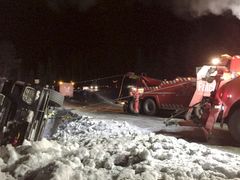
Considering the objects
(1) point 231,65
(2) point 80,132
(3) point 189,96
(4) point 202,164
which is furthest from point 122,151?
(3) point 189,96

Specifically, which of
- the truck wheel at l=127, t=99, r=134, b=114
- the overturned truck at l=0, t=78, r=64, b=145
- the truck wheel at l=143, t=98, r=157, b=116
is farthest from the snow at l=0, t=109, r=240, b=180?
the truck wheel at l=127, t=99, r=134, b=114

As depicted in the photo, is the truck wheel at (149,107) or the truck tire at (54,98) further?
the truck wheel at (149,107)

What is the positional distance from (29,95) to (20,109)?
28cm

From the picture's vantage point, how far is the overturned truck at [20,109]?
6.99 metres

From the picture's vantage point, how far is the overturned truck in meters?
6.99

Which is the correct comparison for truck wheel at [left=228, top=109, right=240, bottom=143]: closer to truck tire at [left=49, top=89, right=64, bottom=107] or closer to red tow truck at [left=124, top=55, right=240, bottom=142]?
red tow truck at [left=124, top=55, right=240, bottom=142]

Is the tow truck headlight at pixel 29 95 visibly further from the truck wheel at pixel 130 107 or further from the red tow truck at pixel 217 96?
the truck wheel at pixel 130 107

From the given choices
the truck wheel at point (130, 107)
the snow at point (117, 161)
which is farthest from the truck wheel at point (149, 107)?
the snow at point (117, 161)

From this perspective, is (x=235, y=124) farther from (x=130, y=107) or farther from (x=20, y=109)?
(x=130, y=107)

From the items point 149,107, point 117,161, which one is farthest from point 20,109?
point 149,107

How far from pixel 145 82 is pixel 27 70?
5765 centimetres

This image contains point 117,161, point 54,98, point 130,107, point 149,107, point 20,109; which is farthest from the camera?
point 130,107

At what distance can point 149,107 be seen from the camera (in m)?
18.7

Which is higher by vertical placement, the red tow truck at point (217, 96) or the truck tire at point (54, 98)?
the red tow truck at point (217, 96)
